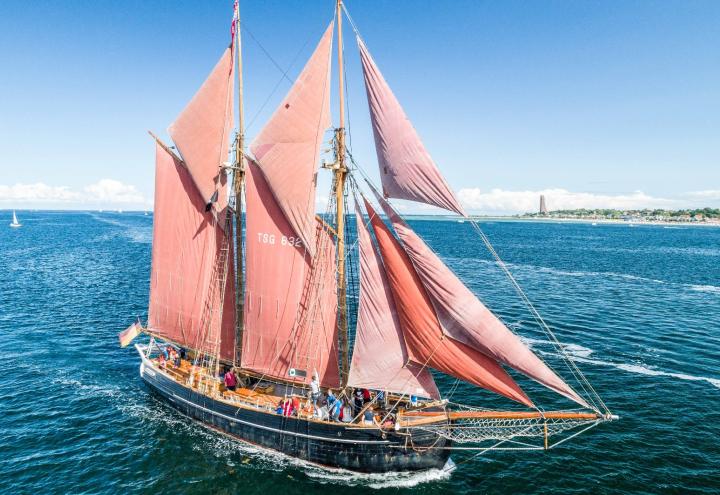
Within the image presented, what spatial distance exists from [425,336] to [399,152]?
813 centimetres

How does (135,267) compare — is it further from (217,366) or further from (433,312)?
(433,312)

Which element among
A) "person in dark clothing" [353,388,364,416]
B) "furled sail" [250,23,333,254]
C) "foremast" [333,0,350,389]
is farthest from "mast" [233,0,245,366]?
"person in dark clothing" [353,388,364,416]

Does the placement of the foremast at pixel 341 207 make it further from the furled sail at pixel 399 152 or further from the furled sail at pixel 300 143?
the furled sail at pixel 399 152

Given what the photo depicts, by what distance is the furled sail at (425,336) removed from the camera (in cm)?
1698

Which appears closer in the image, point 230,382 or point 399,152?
point 399,152

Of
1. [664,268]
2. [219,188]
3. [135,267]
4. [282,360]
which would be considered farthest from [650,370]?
[135,267]

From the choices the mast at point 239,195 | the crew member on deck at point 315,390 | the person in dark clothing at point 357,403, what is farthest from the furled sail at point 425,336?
the mast at point 239,195

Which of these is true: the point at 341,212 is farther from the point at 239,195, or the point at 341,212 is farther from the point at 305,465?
the point at 305,465

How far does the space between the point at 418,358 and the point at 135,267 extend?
68.5 meters

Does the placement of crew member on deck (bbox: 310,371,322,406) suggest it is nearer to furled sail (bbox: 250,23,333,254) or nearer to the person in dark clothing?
the person in dark clothing

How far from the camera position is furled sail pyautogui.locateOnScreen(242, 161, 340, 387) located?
21.4 m

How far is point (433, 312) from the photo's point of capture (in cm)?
1747

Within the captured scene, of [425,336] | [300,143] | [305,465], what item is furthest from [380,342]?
[300,143]

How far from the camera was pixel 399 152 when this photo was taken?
17.0 meters
